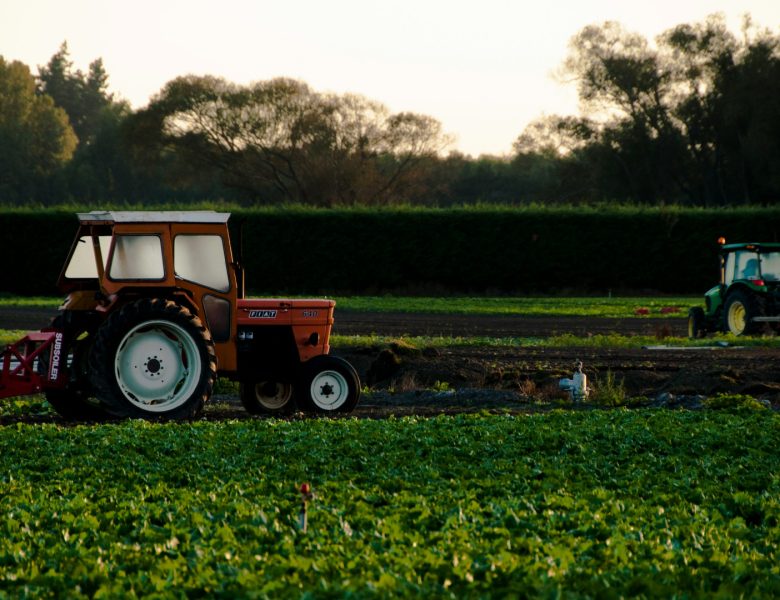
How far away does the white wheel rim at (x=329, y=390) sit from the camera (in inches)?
485

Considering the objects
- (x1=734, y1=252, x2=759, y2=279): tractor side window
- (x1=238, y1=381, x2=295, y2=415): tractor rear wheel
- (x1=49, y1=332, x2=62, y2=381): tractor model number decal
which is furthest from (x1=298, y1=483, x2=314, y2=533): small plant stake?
(x1=734, y1=252, x2=759, y2=279): tractor side window

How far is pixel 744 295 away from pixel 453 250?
15.2 m

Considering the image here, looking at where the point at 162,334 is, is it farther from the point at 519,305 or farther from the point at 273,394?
the point at 519,305

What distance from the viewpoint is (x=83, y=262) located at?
12.1 meters

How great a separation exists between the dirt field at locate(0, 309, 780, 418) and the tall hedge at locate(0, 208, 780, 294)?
16835mm

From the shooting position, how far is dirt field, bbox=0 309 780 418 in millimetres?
14023

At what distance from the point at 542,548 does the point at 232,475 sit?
3039 millimetres

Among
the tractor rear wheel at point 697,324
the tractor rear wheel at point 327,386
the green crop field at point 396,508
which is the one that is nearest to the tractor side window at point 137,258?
the green crop field at point 396,508

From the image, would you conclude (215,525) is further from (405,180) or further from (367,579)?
(405,180)

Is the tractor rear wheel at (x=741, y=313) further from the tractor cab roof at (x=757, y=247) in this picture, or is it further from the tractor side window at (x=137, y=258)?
the tractor side window at (x=137, y=258)

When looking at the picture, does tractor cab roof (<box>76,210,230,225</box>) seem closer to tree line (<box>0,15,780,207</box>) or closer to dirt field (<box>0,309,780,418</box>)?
dirt field (<box>0,309,780,418</box>)

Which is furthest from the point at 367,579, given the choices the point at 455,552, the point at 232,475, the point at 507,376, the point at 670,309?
the point at 670,309


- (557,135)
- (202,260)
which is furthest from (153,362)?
(557,135)

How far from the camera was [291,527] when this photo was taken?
22.0 ft
